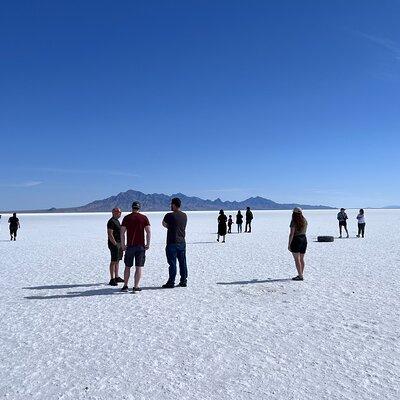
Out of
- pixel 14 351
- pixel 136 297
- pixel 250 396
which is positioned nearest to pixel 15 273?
pixel 136 297

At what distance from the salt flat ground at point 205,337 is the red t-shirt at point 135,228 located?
3.69 feet

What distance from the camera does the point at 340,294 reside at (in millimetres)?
8445

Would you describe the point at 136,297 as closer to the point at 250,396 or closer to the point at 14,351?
the point at 14,351

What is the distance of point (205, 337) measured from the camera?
18.8 feet

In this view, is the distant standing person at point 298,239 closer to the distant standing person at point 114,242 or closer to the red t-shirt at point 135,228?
the red t-shirt at point 135,228

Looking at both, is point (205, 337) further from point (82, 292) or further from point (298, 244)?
point (298, 244)

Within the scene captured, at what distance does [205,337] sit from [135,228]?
3.28 m

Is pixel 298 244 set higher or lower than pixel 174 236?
lower

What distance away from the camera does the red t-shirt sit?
8.38 m

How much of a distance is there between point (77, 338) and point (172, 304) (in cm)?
227

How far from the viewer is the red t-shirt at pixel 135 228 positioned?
838 cm

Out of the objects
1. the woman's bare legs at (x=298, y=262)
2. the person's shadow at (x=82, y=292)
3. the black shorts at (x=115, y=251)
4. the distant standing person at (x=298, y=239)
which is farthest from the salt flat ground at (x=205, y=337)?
the black shorts at (x=115, y=251)

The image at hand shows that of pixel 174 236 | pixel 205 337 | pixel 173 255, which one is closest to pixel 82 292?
pixel 173 255

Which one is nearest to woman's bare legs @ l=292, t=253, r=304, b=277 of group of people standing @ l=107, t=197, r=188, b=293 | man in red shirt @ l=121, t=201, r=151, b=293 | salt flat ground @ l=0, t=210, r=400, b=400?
salt flat ground @ l=0, t=210, r=400, b=400
